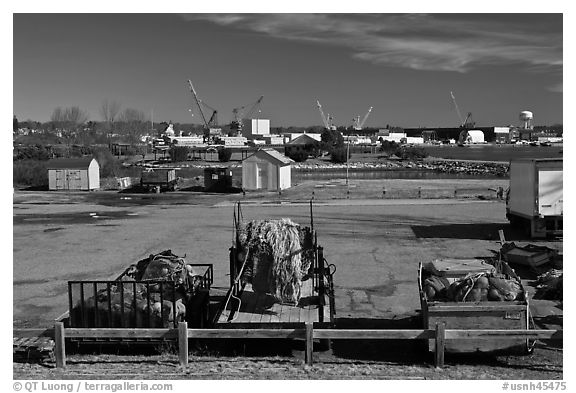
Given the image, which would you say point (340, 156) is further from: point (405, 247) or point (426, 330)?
point (426, 330)

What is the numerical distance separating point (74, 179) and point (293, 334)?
41356 millimetres

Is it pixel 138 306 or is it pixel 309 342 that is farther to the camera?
pixel 138 306

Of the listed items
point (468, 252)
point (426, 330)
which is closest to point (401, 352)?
point (426, 330)

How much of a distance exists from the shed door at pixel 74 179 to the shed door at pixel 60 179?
446 millimetres

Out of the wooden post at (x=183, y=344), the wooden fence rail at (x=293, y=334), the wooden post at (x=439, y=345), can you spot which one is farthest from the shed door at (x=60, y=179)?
the wooden post at (x=439, y=345)

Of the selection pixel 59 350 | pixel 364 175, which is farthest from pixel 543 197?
pixel 364 175

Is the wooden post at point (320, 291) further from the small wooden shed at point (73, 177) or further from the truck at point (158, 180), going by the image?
the small wooden shed at point (73, 177)

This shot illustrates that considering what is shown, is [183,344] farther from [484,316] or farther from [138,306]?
[484,316]

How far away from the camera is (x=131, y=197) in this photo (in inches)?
1694

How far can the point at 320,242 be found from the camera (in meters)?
23.3

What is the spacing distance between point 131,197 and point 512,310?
35.2 metres

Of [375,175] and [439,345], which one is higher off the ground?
[375,175]

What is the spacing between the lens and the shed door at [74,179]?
48406mm

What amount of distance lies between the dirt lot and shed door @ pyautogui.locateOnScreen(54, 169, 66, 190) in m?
4.83
